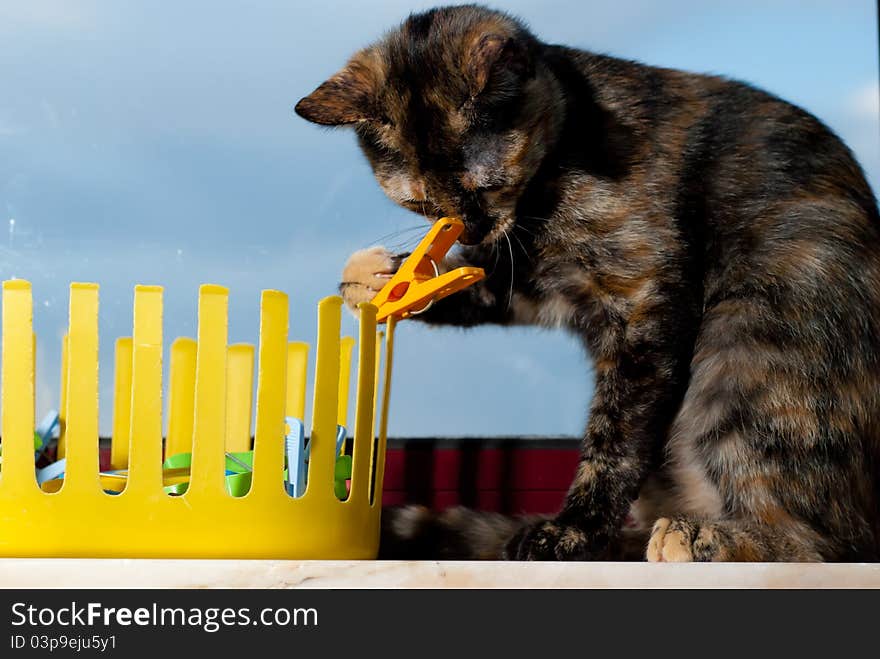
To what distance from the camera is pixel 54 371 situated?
1.35 metres

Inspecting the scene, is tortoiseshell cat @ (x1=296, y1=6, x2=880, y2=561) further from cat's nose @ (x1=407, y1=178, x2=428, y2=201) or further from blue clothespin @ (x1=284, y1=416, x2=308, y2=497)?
blue clothespin @ (x1=284, y1=416, x2=308, y2=497)

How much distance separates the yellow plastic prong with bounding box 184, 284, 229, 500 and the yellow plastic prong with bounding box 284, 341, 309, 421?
38 centimetres

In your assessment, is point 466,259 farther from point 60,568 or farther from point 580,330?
point 60,568

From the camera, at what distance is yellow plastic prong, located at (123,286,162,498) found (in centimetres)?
77

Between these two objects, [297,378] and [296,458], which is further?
[297,378]

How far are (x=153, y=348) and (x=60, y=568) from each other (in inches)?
7.3

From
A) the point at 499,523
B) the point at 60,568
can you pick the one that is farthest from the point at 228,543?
the point at 499,523

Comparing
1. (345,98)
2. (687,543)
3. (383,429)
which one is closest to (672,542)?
(687,543)

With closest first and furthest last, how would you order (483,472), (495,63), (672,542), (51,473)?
(51,473) < (672,542) < (495,63) < (483,472)

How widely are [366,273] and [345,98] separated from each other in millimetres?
223

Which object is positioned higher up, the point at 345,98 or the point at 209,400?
the point at 345,98

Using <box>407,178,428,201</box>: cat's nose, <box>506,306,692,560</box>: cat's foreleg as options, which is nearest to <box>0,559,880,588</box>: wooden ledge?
<box>506,306,692,560</box>: cat's foreleg

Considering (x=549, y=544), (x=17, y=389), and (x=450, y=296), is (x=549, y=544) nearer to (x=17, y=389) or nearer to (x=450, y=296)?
(x=450, y=296)

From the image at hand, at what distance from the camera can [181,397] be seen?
1174 mm
